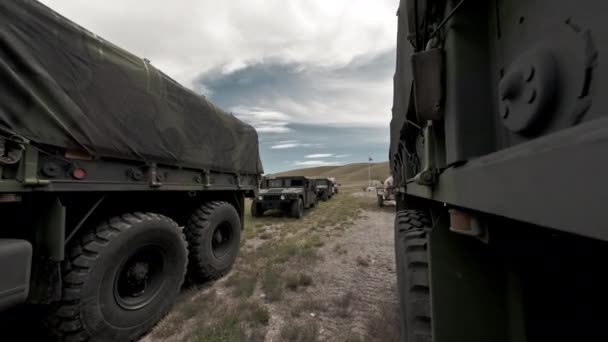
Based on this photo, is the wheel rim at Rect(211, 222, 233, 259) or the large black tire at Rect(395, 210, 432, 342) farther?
the wheel rim at Rect(211, 222, 233, 259)

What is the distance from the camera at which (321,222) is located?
31.4 feet

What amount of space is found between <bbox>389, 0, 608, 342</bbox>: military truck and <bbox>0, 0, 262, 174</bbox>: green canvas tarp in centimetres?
254

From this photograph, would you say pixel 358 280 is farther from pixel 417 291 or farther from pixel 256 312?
pixel 417 291

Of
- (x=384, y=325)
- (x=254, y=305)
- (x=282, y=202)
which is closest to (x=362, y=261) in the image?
(x=384, y=325)

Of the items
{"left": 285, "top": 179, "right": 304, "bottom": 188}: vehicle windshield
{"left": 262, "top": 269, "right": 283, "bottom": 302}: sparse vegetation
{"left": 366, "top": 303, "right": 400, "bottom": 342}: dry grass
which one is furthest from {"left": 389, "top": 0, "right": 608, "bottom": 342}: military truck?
{"left": 285, "top": 179, "right": 304, "bottom": 188}: vehicle windshield

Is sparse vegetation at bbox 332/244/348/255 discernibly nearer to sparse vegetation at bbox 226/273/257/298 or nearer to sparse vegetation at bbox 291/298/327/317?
sparse vegetation at bbox 226/273/257/298

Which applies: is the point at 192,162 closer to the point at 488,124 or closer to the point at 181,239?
the point at 181,239

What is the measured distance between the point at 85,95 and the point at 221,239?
294 cm

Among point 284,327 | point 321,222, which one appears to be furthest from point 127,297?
point 321,222

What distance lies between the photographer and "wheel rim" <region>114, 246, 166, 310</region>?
8.86 ft

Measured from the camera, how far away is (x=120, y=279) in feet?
8.98

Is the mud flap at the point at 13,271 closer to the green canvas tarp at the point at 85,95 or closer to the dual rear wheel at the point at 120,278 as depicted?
the dual rear wheel at the point at 120,278

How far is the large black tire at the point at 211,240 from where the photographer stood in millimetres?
3795

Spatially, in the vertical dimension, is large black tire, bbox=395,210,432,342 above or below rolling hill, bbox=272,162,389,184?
below
